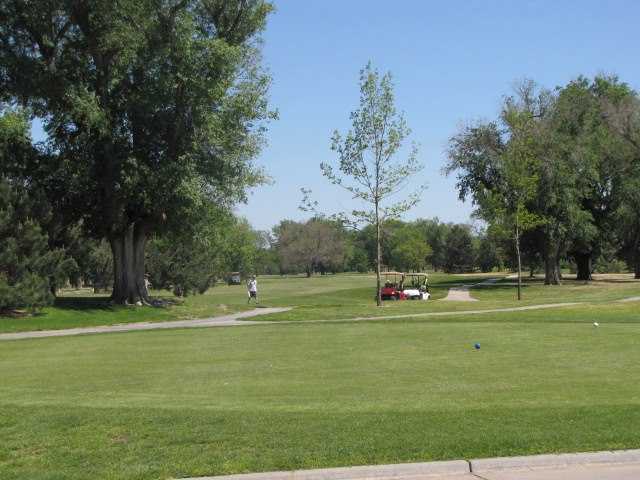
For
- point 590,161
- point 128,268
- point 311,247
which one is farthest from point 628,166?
point 311,247

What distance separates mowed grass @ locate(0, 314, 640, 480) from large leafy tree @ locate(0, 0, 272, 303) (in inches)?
677

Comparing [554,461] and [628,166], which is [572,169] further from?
[554,461]

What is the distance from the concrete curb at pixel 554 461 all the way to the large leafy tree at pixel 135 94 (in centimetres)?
2668

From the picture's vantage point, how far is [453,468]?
7039 mm

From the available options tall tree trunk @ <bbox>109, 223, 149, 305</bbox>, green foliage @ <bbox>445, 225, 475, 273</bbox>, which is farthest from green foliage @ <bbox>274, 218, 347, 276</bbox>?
tall tree trunk @ <bbox>109, 223, 149, 305</bbox>

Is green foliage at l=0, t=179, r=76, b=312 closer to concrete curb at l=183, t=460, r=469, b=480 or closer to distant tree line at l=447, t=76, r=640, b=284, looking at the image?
concrete curb at l=183, t=460, r=469, b=480

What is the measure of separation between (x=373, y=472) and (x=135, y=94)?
30.2 m

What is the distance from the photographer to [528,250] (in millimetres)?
69375

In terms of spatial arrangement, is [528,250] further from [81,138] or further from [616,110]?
[81,138]

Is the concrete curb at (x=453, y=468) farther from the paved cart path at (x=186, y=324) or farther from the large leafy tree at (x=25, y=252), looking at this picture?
the large leafy tree at (x=25, y=252)

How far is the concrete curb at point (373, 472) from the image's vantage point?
686 cm

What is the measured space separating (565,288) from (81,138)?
146 feet

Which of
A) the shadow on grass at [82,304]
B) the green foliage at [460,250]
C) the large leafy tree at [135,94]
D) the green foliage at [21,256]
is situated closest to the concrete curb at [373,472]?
the green foliage at [21,256]

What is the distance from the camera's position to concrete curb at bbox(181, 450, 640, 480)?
22.6 ft
